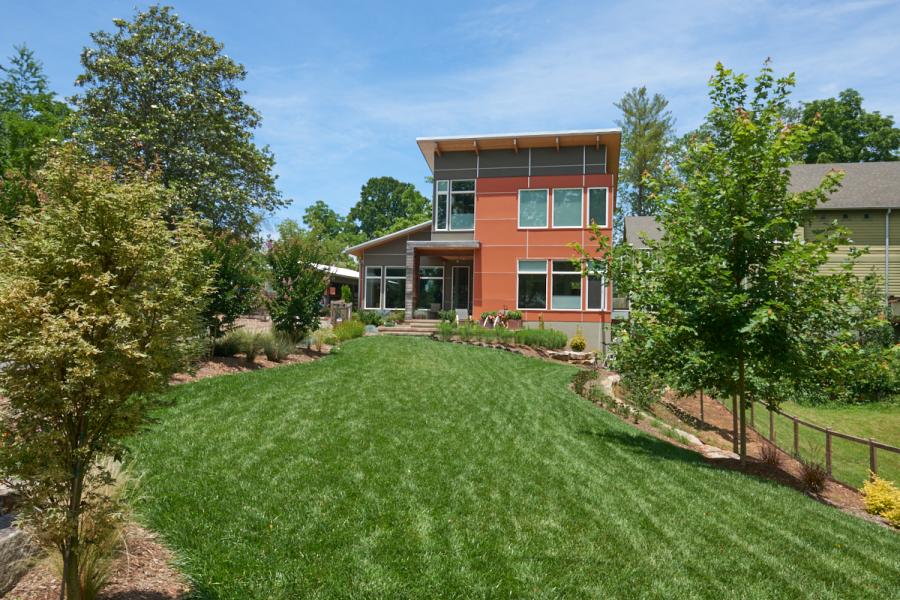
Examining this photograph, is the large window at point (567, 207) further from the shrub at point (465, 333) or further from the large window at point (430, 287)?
the shrub at point (465, 333)

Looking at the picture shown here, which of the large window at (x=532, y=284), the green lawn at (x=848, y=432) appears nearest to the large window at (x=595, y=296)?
the large window at (x=532, y=284)

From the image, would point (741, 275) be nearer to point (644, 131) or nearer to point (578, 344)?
point (578, 344)

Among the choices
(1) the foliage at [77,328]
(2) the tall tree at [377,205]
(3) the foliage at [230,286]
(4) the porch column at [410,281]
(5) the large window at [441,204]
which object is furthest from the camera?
(2) the tall tree at [377,205]

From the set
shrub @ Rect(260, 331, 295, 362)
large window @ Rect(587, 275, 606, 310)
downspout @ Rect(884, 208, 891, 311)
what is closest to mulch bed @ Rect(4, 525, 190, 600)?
shrub @ Rect(260, 331, 295, 362)

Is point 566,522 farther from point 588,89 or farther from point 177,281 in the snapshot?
point 588,89

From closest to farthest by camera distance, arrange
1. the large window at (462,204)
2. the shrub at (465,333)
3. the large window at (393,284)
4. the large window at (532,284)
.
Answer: the shrub at (465,333)
the large window at (532,284)
the large window at (462,204)
the large window at (393,284)

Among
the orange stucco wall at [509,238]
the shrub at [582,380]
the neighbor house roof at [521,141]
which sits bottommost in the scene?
the shrub at [582,380]

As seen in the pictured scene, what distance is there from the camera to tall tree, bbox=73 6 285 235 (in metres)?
18.3

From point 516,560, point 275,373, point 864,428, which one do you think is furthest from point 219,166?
point 864,428

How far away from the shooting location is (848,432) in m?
14.9

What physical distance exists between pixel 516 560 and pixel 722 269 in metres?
5.50

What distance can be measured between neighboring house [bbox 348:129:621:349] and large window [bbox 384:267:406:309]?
1506 millimetres

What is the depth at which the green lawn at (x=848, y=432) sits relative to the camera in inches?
442

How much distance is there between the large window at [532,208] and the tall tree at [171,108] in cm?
1138
